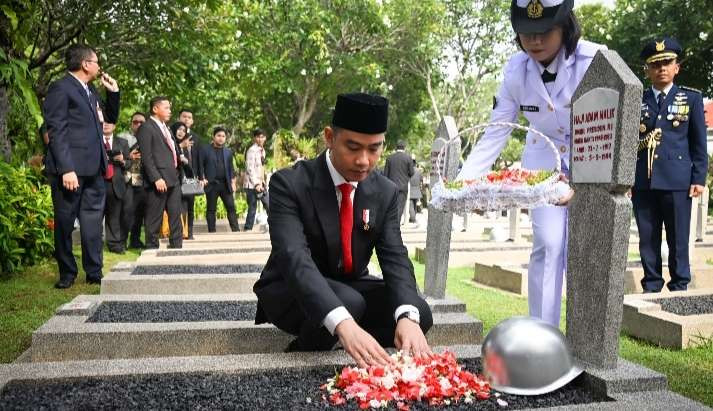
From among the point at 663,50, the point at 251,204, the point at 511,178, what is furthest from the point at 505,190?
the point at 251,204

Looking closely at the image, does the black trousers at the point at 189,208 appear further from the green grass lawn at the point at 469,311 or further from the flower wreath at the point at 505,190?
the flower wreath at the point at 505,190

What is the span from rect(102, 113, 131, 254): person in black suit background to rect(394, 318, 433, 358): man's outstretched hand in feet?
22.6

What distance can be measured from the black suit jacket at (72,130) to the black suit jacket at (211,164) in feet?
17.8

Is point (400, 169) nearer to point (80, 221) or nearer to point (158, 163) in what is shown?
point (158, 163)

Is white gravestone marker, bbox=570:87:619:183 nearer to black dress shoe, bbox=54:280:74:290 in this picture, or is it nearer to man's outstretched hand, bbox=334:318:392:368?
man's outstretched hand, bbox=334:318:392:368

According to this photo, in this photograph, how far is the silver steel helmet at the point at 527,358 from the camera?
320 cm

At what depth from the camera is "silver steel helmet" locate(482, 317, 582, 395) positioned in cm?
320

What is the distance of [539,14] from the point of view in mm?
3795

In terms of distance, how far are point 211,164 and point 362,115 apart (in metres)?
9.70

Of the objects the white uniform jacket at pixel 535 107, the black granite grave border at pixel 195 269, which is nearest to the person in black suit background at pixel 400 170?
the black granite grave border at pixel 195 269

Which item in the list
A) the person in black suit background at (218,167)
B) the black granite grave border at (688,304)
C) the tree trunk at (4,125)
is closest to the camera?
the black granite grave border at (688,304)

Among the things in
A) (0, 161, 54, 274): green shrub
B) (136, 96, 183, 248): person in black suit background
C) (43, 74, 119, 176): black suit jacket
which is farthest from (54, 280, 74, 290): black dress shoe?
(136, 96, 183, 248): person in black suit background

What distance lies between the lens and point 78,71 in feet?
21.9

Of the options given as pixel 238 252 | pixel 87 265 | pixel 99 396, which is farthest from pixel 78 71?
pixel 99 396
